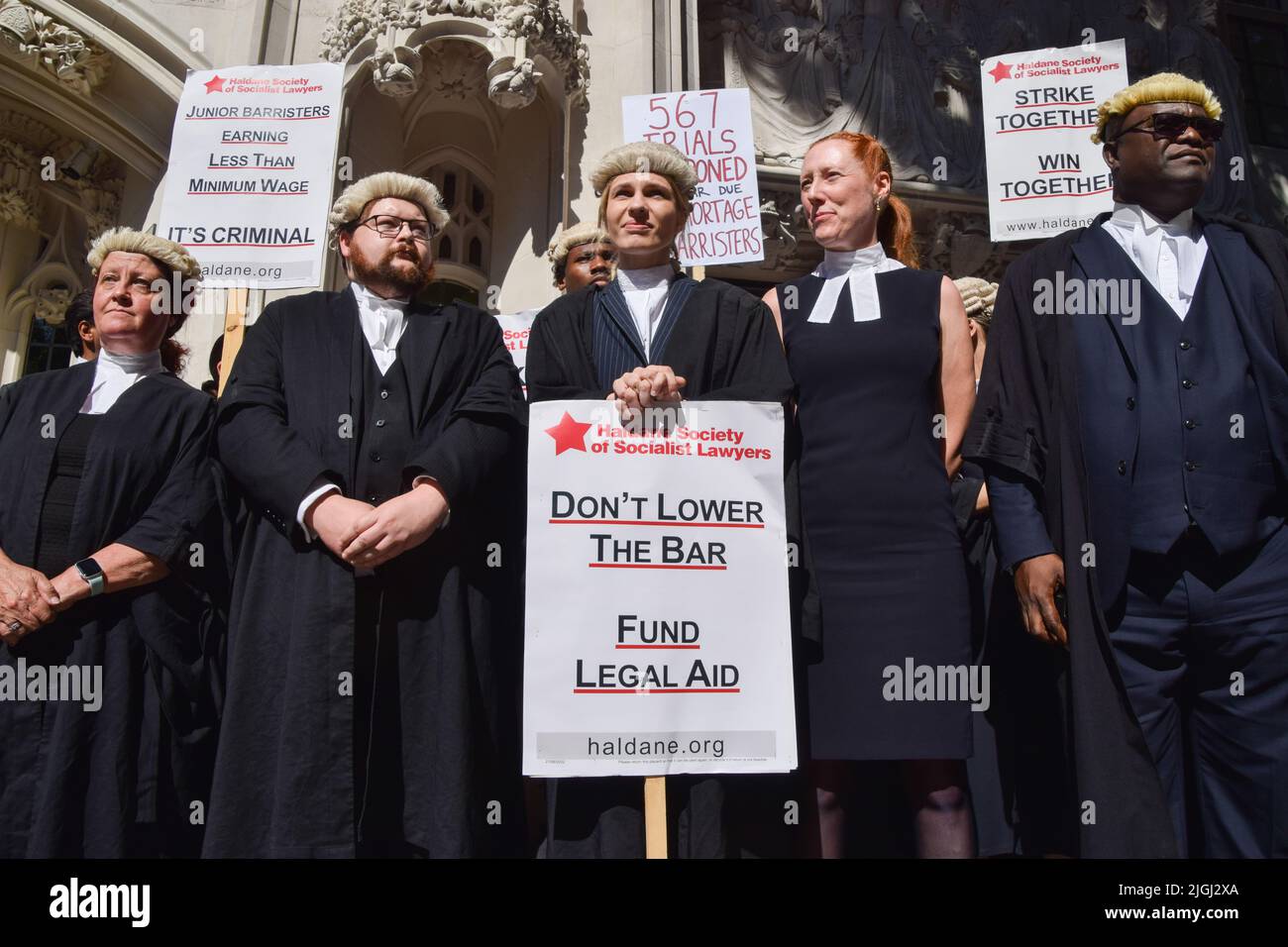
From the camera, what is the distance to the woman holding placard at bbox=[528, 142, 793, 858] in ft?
9.06

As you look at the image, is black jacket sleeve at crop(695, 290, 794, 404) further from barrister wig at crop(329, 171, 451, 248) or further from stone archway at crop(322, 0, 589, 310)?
stone archway at crop(322, 0, 589, 310)

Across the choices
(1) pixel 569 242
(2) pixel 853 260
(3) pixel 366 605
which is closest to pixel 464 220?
(1) pixel 569 242

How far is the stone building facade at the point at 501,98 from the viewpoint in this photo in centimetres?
658

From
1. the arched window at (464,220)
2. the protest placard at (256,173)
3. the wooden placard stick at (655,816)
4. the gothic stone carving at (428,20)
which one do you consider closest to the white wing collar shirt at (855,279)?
the wooden placard stick at (655,816)

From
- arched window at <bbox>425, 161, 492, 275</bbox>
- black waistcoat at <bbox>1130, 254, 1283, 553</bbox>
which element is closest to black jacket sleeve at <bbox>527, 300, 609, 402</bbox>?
black waistcoat at <bbox>1130, 254, 1283, 553</bbox>

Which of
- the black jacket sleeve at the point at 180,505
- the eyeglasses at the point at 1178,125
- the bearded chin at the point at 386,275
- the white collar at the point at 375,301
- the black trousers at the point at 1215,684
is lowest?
the black trousers at the point at 1215,684

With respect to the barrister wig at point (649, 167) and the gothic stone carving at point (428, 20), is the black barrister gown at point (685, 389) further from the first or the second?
the gothic stone carving at point (428, 20)

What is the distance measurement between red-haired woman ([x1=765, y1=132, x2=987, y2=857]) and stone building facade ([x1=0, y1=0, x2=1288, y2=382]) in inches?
120

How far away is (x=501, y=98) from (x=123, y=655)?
449cm

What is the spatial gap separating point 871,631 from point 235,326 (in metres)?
2.58

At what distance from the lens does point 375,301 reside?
10.9 feet

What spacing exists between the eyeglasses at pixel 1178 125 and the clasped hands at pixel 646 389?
4.96 ft

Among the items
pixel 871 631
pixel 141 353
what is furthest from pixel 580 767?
pixel 141 353
